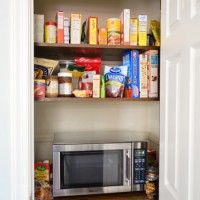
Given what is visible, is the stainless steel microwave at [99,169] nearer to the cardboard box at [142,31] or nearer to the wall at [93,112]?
the wall at [93,112]

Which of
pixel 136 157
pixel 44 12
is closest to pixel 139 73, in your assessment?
pixel 136 157

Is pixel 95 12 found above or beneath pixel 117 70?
above

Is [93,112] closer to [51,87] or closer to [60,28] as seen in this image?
[51,87]

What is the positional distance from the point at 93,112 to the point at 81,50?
0.48 meters

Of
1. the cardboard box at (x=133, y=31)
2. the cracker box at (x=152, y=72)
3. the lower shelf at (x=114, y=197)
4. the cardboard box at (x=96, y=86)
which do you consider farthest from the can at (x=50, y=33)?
the lower shelf at (x=114, y=197)

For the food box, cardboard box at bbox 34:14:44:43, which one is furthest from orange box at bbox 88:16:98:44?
the food box

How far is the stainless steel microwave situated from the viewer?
1188 mm

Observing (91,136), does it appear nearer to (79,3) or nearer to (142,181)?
(142,181)

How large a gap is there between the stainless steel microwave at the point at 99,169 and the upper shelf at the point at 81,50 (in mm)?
519

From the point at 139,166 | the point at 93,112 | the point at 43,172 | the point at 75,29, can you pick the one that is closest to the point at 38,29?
the point at 75,29

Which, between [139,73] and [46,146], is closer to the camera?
[139,73]
